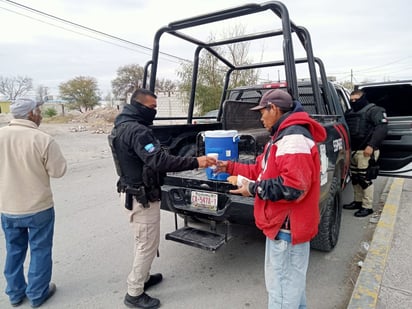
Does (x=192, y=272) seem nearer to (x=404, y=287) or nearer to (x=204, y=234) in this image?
(x=204, y=234)

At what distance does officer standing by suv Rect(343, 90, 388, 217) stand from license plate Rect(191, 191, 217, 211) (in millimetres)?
2981

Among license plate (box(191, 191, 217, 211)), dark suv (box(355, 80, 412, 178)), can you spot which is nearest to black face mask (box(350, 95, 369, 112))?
dark suv (box(355, 80, 412, 178))

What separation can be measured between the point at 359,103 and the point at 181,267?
372 cm

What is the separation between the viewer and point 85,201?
5.59 metres

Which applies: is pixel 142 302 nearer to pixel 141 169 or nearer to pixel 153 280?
pixel 153 280

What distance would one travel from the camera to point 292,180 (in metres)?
1.71

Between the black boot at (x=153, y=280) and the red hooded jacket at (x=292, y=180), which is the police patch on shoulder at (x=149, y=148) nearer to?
the red hooded jacket at (x=292, y=180)

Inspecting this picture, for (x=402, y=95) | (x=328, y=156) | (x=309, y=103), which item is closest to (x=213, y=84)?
(x=402, y=95)

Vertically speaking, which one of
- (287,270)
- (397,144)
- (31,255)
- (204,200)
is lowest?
(31,255)

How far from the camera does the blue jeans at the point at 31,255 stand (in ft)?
8.64

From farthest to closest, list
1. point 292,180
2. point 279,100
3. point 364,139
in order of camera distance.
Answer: point 364,139
point 279,100
point 292,180

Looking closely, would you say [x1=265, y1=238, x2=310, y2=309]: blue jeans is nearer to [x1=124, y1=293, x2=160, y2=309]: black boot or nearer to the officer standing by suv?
[x1=124, y1=293, x2=160, y2=309]: black boot

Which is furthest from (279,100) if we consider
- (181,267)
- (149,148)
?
(181,267)

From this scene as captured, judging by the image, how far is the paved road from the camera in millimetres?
2729
